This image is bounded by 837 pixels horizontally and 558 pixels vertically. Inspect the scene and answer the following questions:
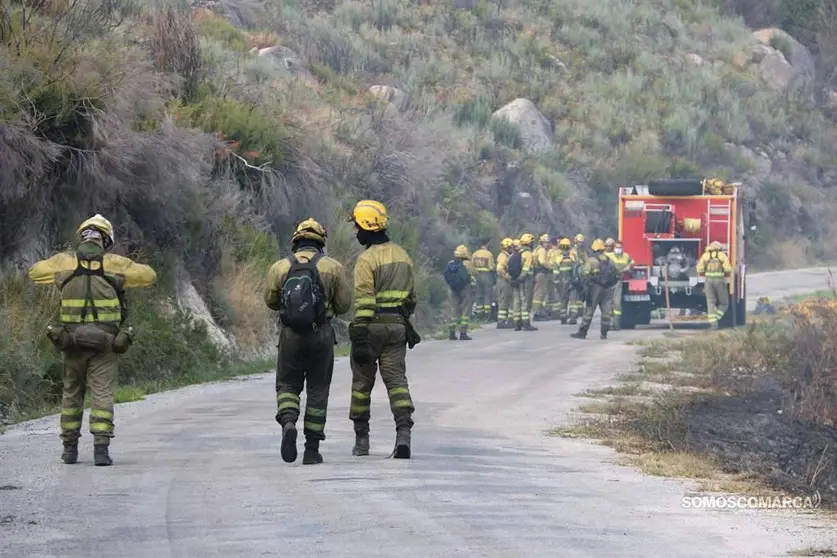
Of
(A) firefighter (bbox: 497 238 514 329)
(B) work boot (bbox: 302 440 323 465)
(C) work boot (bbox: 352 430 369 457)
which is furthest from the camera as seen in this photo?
(A) firefighter (bbox: 497 238 514 329)

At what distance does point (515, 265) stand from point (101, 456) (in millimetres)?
20726

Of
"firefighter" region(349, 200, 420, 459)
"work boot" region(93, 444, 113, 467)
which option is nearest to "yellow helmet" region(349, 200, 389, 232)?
"firefighter" region(349, 200, 420, 459)

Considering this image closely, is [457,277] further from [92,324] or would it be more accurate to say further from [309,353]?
[92,324]

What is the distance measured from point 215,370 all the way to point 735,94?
45388 mm

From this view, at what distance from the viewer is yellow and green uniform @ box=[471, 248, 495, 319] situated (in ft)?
110

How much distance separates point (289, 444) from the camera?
40.0ft

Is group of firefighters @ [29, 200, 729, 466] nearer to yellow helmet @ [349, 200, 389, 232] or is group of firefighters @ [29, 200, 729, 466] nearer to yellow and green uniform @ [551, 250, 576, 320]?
yellow helmet @ [349, 200, 389, 232]

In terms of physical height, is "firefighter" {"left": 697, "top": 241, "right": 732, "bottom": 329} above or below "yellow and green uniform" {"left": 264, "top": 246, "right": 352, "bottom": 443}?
above

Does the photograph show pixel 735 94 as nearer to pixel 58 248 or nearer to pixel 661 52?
pixel 661 52

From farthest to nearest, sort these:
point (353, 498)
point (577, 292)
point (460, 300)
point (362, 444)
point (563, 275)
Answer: point (577, 292) → point (563, 275) → point (460, 300) → point (362, 444) → point (353, 498)

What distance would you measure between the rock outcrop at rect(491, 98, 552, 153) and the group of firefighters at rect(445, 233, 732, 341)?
A: 636 inches

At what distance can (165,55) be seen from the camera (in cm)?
2752

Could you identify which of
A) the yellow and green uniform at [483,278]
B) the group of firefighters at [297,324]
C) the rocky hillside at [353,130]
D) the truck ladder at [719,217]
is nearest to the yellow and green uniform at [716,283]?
the truck ladder at [719,217]

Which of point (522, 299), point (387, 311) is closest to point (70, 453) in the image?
point (387, 311)
